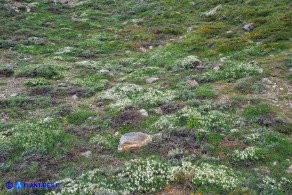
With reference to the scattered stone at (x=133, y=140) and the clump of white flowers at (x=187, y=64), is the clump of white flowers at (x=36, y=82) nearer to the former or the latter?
the clump of white flowers at (x=187, y=64)

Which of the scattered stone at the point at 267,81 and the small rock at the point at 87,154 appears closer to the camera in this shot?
the small rock at the point at 87,154

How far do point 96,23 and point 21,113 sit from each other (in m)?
22.4

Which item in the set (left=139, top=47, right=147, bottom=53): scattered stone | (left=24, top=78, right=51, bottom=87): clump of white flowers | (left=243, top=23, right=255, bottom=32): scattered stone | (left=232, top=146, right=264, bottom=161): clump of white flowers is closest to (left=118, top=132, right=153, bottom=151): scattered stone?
(left=232, top=146, right=264, bottom=161): clump of white flowers

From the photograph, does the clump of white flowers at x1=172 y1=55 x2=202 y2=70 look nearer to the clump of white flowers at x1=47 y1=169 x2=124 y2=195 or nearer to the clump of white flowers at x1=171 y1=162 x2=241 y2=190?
the clump of white flowers at x1=171 y1=162 x2=241 y2=190

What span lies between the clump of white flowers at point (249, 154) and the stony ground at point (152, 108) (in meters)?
0.04

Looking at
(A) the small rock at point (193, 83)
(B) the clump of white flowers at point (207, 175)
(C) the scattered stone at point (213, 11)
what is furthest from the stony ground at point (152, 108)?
(C) the scattered stone at point (213, 11)

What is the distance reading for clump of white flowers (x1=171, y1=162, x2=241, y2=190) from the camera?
396 inches

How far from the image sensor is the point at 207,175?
33.9 feet

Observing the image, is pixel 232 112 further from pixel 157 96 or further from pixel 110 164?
pixel 110 164

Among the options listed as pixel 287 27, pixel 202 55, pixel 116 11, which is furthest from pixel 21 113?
pixel 116 11

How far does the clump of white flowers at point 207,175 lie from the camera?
1006 cm

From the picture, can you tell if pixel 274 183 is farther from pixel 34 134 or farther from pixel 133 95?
pixel 34 134

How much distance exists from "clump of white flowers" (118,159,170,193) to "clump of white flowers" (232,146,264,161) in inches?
101

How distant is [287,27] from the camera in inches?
1014
